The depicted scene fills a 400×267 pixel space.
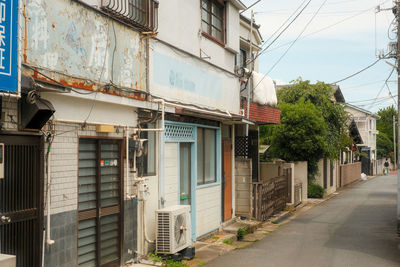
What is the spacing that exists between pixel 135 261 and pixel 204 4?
757 centimetres

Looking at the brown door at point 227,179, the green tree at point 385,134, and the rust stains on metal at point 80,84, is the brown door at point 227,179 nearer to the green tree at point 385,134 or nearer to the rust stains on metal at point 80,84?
the rust stains on metal at point 80,84

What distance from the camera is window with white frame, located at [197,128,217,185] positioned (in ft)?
39.8

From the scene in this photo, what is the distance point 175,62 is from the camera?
10516mm

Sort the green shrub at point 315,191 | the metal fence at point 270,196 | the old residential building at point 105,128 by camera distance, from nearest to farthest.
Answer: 1. the old residential building at point 105,128
2. the metal fence at point 270,196
3. the green shrub at point 315,191

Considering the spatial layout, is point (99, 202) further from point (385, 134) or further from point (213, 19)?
point (385, 134)

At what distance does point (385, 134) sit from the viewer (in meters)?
74.8

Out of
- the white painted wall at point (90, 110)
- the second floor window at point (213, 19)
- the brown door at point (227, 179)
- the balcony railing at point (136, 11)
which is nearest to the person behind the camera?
the white painted wall at point (90, 110)

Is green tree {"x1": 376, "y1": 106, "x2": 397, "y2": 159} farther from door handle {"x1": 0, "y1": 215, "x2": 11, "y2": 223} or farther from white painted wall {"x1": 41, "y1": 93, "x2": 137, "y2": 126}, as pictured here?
door handle {"x1": 0, "y1": 215, "x2": 11, "y2": 223}

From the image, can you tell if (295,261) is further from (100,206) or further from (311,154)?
(311,154)

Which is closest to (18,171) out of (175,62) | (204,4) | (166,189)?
(166,189)

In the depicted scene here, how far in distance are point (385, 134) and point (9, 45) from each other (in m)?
77.5

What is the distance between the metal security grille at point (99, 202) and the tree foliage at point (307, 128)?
1583 centimetres

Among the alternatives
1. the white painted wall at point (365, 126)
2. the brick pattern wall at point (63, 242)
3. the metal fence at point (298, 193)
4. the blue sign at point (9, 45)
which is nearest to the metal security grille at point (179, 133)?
the brick pattern wall at point (63, 242)

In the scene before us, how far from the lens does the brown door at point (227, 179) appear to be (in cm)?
1396
